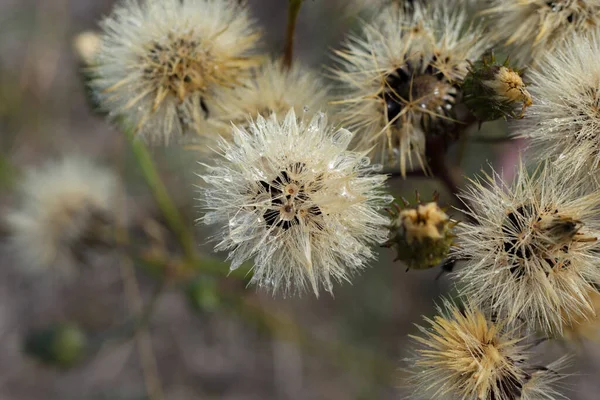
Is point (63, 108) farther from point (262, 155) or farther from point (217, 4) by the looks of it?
point (262, 155)

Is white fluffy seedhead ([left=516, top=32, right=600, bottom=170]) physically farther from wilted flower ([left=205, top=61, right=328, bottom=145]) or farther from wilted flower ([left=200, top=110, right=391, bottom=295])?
wilted flower ([left=205, top=61, right=328, bottom=145])

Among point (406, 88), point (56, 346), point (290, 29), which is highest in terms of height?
point (290, 29)

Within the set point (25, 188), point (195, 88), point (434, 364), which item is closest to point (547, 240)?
point (434, 364)

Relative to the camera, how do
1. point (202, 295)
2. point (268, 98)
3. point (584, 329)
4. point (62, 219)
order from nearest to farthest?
point (268, 98) → point (584, 329) → point (202, 295) → point (62, 219)

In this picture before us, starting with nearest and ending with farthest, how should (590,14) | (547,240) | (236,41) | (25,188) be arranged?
(547,240), (590,14), (236,41), (25,188)

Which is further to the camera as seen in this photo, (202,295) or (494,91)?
(202,295)

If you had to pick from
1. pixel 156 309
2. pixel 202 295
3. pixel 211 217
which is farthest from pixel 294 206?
pixel 156 309

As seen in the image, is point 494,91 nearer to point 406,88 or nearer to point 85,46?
point 406,88
